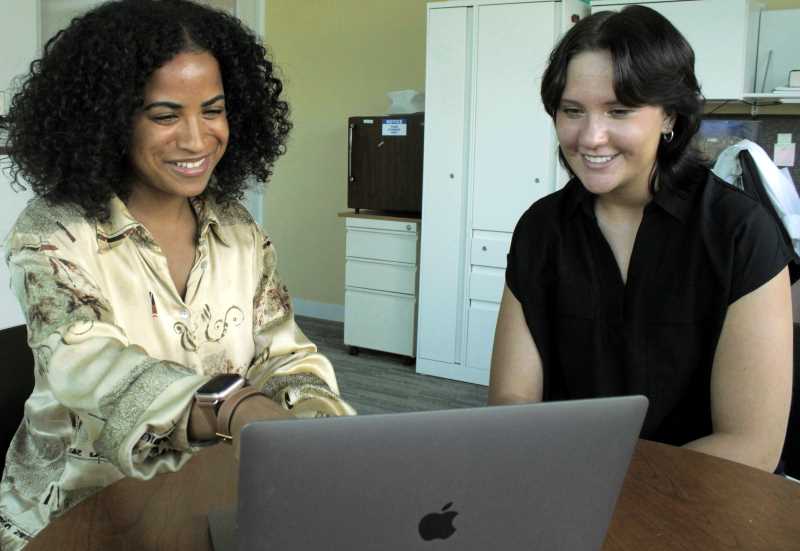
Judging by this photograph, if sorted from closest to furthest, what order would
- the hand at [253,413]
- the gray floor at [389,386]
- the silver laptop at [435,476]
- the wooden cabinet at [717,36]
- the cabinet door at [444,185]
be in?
the silver laptop at [435,476], the hand at [253,413], the wooden cabinet at [717,36], the gray floor at [389,386], the cabinet door at [444,185]

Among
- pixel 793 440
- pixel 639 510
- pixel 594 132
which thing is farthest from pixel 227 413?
pixel 793 440

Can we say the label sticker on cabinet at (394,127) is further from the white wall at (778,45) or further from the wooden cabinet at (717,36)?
the white wall at (778,45)

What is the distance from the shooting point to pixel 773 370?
1459mm

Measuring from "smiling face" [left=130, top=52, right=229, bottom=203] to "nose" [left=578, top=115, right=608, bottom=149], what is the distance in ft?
2.10

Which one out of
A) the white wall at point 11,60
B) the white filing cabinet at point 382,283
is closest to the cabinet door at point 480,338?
the white filing cabinet at point 382,283

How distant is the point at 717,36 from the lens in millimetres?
3855

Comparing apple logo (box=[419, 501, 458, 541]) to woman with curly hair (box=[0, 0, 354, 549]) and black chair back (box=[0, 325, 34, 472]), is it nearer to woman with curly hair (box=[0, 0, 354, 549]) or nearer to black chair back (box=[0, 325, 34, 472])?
woman with curly hair (box=[0, 0, 354, 549])

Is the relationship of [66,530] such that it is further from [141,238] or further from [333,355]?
[333,355]

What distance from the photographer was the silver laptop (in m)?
0.68

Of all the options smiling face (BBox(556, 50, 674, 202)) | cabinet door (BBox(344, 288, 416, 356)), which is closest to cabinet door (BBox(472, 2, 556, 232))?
cabinet door (BBox(344, 288, 416, 356))

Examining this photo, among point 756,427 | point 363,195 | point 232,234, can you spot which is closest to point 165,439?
point 232,234

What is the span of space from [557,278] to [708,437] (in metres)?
0.41

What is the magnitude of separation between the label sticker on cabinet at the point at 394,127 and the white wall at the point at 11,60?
1.89 meters

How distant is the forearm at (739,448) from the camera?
56.2 inches
